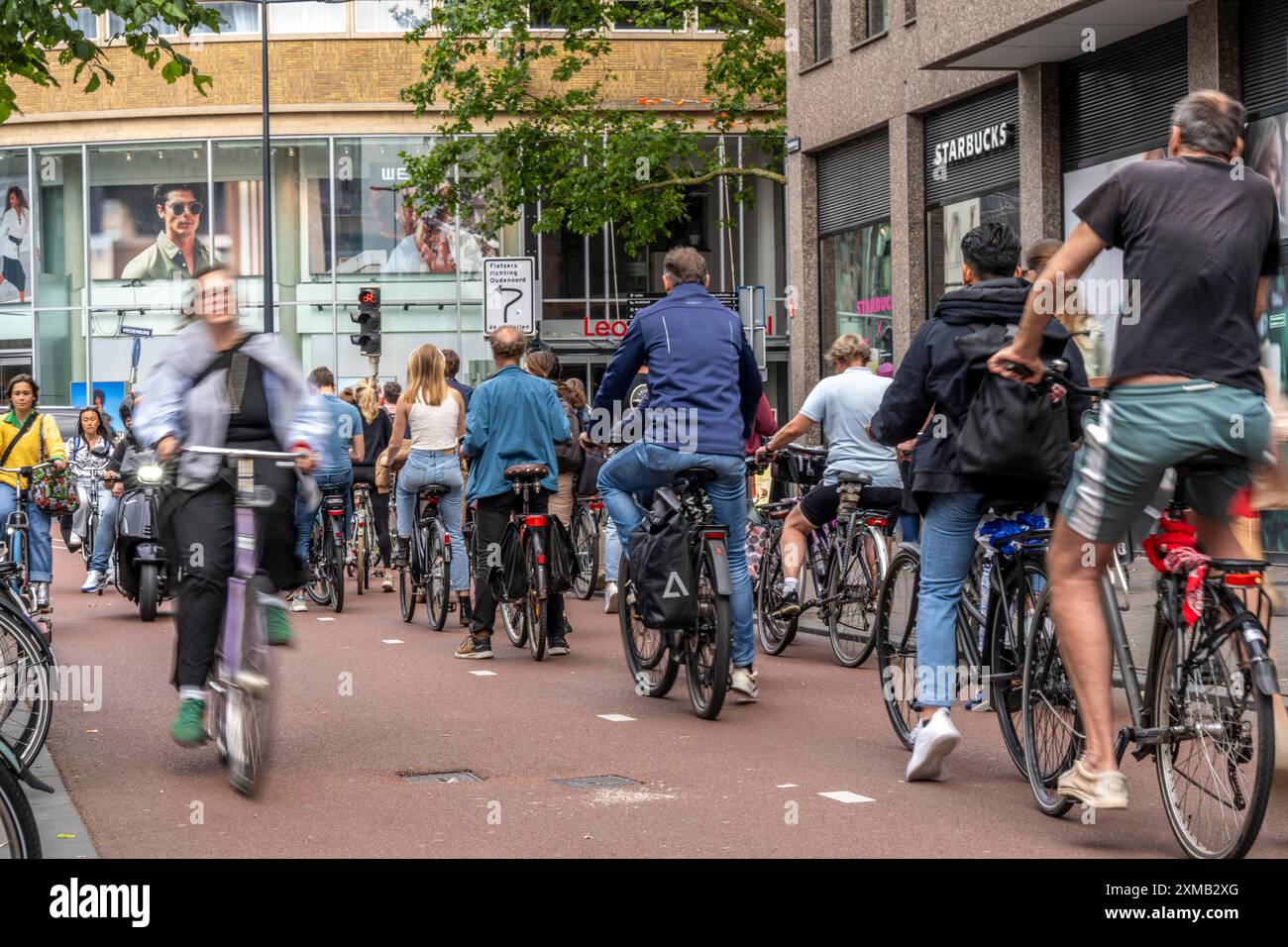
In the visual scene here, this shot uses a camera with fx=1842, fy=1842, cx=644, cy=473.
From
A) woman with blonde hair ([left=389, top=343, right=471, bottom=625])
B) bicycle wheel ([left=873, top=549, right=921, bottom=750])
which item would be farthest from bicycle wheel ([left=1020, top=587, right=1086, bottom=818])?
woman with blonde hair ([left=389, top=343, right=471, bottom=625])

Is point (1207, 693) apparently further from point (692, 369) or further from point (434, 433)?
point (434, 433)

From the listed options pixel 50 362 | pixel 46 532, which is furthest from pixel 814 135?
pixel 50 362

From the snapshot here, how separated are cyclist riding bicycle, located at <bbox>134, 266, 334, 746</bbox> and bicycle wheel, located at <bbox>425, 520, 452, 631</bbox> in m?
5.41

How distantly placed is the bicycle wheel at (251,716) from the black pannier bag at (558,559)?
13.0ft

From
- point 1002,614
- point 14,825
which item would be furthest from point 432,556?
point 14,825

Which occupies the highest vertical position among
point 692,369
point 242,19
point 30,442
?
point 242,19

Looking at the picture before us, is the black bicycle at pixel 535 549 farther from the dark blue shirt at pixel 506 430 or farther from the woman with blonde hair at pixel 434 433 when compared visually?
the woman with blonde hair at pixel 434 433

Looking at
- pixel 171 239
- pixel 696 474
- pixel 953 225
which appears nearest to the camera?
pixel 696 474

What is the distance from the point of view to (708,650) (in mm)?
8391

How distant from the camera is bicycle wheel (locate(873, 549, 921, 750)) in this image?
728 centimetres

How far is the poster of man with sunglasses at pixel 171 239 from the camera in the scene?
1624 inches

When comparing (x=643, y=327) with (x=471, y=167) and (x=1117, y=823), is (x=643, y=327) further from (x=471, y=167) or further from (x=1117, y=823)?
(x=471, y=167)

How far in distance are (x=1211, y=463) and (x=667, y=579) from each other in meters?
3.45
